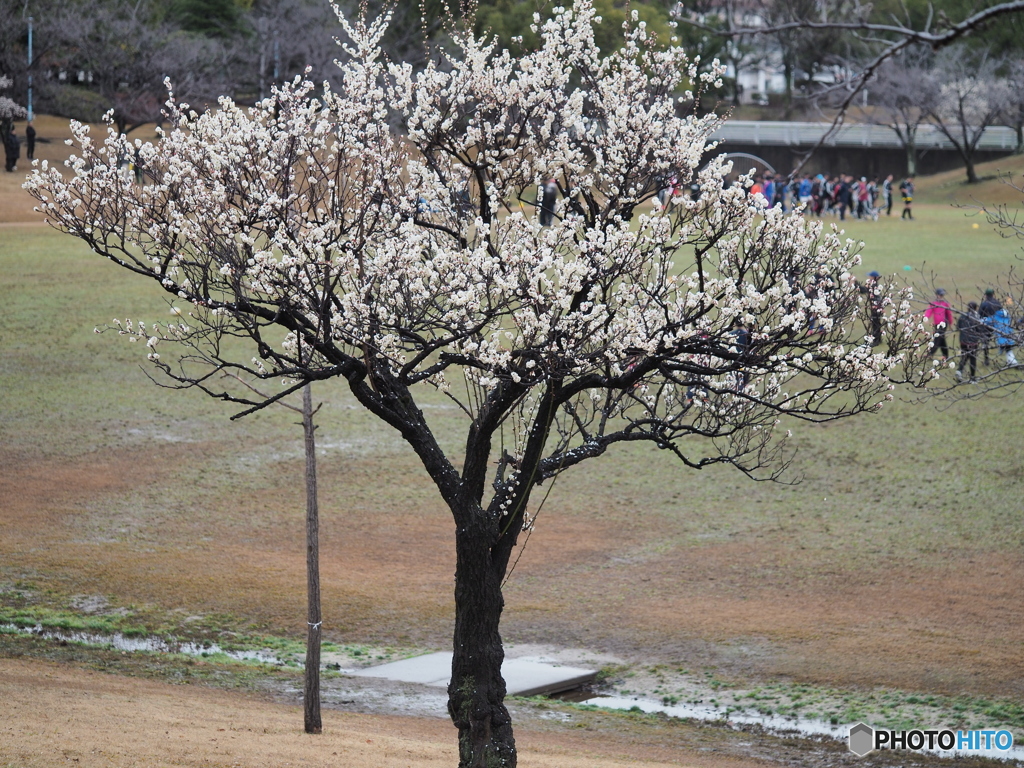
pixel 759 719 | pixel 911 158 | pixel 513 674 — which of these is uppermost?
pixel 911 158

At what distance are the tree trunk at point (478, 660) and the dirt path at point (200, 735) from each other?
1.03 meters

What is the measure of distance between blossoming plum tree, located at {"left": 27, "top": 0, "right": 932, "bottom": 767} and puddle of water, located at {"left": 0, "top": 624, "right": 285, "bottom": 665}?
5.38 meters

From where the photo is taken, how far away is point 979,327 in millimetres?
16219

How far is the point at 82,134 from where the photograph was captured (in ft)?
28.1

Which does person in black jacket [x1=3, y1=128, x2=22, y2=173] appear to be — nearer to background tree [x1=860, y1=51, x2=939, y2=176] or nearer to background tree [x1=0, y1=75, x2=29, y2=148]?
background tree [x1=0, y1=75, x2=29, y2=148]

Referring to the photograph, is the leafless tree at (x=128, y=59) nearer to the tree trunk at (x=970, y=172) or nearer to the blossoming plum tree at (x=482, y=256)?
the tree trunk at (x=970, y=172)

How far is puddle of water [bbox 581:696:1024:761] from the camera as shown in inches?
445

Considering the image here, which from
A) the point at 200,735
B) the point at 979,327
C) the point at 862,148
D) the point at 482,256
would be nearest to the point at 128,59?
the point at 862,148

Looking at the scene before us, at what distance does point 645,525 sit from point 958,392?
27.5ft

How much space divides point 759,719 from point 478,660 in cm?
480

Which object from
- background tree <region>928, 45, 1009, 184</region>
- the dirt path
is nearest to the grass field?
the dirt path

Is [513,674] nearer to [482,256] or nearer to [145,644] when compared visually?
[145,644]

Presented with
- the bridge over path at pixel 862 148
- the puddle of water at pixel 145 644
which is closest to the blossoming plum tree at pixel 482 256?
the puddle of water at pixel 145 644

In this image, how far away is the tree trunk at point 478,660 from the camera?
28.1 ft
